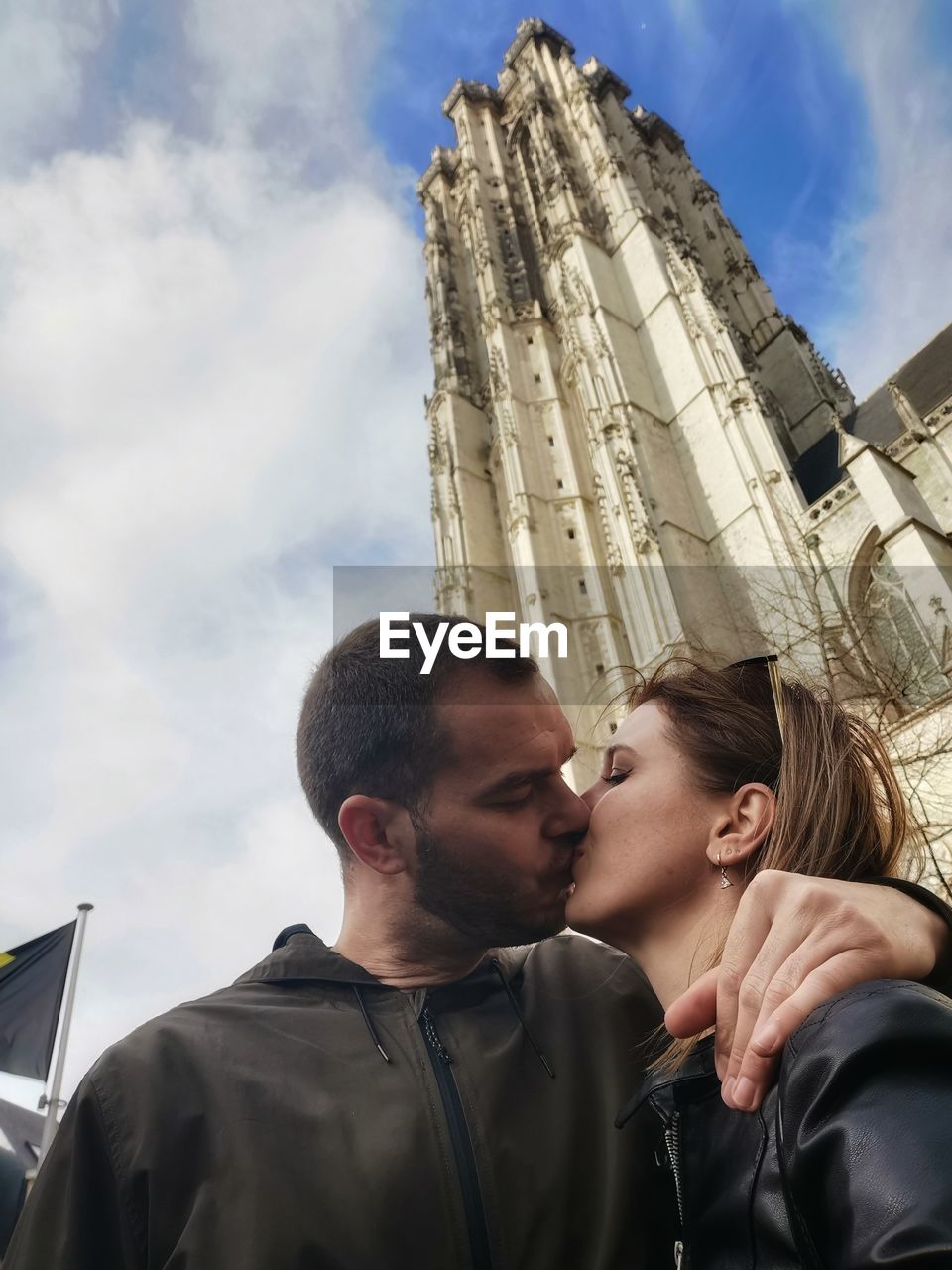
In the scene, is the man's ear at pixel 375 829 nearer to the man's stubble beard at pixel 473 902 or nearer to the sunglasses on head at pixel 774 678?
the man's stubble beard at pixel 473 902

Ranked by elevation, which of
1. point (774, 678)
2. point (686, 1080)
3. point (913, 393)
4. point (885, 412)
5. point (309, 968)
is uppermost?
point (885, 412)

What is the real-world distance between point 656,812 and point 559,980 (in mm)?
557

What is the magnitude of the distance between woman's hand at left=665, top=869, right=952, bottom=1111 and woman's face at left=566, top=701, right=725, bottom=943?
0.52 meters

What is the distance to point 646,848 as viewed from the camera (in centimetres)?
184

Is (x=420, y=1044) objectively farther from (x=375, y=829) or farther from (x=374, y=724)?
(x=374, y=724)

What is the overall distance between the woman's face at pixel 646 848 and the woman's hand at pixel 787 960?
52 cm

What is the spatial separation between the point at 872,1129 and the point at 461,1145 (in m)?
0.96

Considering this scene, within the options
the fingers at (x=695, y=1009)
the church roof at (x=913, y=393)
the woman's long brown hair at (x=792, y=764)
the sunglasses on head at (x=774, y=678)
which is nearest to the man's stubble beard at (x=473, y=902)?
the woman's long brown hair at (x=792, y=764)

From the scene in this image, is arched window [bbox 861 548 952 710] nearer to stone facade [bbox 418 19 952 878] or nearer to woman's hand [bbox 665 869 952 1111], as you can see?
stone facade [bbox 418 19 952 878]

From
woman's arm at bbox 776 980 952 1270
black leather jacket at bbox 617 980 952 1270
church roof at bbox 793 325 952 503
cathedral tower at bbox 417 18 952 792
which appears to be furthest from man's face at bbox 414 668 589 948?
church roof at bbox 793 325 952 503

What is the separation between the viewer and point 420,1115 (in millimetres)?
1539

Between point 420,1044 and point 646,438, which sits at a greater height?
point 646,438

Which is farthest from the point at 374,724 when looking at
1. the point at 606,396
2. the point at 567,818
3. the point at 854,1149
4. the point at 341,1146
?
the point at 606,396

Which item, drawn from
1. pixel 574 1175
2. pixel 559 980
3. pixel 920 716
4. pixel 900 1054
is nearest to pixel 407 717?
pixel 559 980
